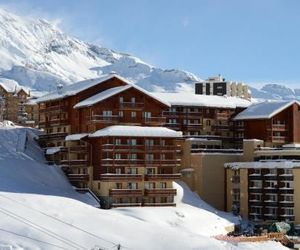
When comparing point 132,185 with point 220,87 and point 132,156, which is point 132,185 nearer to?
point 132,156

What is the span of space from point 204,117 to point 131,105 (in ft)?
63.5

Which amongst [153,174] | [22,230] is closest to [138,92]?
[153,174]

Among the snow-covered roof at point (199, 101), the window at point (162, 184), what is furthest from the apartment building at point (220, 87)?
the window at point (162, 184)

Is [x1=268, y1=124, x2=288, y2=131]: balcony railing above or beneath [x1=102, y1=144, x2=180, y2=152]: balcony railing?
above

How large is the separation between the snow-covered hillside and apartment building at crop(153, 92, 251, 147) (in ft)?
40.9

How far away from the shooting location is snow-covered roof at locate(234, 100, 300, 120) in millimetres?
95625

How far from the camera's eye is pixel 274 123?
315 feet

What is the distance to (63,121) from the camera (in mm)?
88125

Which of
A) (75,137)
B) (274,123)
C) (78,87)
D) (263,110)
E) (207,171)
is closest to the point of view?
(75,137)

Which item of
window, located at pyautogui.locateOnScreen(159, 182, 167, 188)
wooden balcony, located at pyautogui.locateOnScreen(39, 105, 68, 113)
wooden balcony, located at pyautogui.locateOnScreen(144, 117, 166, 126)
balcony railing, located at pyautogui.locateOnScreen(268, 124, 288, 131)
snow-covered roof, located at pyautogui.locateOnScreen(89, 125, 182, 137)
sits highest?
wooden balcony, located at pyautogui.locateOnScreen(39, 105, 68, 113)

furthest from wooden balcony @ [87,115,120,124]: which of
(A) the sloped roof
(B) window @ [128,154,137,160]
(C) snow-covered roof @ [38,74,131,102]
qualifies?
(C) snow-covered roof @ [38,74,131,102]

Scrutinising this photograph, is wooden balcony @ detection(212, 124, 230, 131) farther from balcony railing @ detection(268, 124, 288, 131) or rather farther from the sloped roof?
the sloped roof

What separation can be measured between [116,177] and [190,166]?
527 inches

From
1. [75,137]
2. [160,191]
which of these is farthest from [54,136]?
[160,191]
